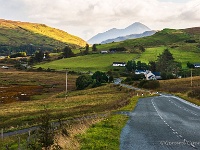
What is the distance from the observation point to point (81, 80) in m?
130

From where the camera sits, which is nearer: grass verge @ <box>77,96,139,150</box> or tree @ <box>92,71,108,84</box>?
grass verge @ <box>77,96,139,150</box>

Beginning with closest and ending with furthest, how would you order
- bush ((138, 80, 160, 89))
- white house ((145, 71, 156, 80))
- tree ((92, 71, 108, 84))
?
bush ((138, 80, 160, 89))
tree ((92, 71, 108, 84))
white house ((145, 71, 156, 80))

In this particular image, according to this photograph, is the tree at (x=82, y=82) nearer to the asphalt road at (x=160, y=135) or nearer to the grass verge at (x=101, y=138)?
the asphalt road at (x=160, y=135)

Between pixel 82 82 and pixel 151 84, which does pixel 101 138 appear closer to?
pixel 151 84

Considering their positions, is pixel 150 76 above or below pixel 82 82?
above

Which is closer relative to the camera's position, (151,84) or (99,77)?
(151,84)

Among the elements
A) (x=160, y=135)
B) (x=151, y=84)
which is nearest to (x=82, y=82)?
(x=151, y=84)

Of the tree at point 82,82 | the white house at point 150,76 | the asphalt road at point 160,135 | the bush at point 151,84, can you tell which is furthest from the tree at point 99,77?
the asphalt road at point 160,135

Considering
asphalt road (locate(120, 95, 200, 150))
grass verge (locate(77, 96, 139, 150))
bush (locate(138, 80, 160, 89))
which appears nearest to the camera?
grass verge (locate(77, 96, 139, 150))

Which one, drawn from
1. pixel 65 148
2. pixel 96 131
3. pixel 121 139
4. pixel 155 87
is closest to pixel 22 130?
pixel 96 131

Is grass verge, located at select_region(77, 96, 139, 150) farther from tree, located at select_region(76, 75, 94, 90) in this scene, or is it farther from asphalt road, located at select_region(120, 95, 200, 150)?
tree, located at select_region(76, 75, 94, 90)

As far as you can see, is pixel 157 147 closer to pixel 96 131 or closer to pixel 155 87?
pixel 96 131

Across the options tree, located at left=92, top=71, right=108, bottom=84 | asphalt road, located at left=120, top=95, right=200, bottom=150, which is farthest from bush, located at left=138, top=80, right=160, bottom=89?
asphalt road, located at left=120, top=95, right=200, bottom=150

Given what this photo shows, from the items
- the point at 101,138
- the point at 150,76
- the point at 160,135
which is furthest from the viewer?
the point at 150,76
